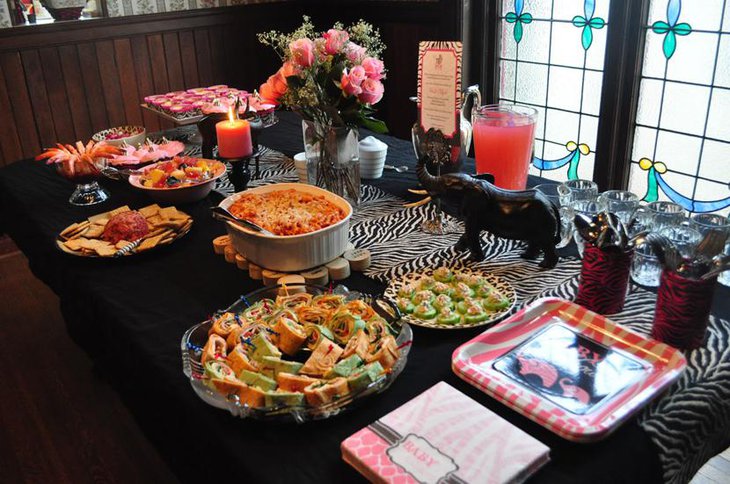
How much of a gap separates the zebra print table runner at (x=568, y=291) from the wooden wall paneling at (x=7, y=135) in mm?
2162

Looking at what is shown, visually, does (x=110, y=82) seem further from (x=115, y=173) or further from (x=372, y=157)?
(x=372, y=157)

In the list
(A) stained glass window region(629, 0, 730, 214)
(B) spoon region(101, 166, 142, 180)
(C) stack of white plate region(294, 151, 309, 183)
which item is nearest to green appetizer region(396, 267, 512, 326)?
(C) stack of white plate region(294, 151, 309, 183)

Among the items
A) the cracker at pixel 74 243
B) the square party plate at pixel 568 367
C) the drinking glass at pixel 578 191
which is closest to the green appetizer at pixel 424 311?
the square party plate at pixel 568 367

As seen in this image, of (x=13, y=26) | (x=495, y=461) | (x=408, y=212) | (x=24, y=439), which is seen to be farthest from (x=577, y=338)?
(x=13, y=26)

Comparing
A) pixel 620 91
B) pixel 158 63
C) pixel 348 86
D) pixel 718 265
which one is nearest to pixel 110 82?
pixel 158 63

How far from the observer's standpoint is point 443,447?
0.75 m

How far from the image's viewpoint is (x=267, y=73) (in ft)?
14.0

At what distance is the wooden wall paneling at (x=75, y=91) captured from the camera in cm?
347

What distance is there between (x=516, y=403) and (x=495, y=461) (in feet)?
0.44

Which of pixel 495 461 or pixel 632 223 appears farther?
pixel 632 223

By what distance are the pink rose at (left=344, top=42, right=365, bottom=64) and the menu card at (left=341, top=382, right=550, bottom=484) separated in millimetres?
948

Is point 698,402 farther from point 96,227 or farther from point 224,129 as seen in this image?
point 96,227

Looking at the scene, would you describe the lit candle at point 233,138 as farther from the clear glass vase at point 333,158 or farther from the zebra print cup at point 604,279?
the zebra print cup at point 604,279

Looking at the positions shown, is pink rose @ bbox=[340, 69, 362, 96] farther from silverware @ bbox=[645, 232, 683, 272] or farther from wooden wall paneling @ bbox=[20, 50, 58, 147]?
wooden wall paneling @ bbox=[20, 50, 58, 147]
